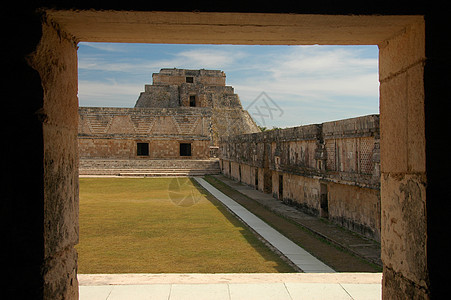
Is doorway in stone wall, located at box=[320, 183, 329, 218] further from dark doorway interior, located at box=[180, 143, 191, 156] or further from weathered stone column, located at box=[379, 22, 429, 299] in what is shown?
dark doorway interior, located at box=[180, 143, 191, 156]

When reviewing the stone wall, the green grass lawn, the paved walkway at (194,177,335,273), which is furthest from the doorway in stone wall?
the green grass lawn

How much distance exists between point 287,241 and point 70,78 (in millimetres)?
5728

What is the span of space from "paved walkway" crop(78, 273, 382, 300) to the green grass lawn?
1.47 meters

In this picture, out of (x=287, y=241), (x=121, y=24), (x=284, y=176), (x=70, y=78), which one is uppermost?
(x=121, y=24)

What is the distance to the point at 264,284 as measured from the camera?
3.82m

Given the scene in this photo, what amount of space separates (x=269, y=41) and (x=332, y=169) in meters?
6.32

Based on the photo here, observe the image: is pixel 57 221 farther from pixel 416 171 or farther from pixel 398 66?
pixel 398 66

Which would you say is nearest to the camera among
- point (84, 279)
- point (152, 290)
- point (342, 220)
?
point (152, 290)

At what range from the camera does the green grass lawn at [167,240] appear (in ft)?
18.8

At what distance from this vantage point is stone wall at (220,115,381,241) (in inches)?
276

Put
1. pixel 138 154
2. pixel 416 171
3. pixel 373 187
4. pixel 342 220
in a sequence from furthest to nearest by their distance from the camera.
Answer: pixel 138 154 < pixel 342 220 < pixel 373 187 < pixel 416 171

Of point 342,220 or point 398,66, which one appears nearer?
point 398,66

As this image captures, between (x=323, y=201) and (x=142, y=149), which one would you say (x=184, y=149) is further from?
(x=323, y=201)

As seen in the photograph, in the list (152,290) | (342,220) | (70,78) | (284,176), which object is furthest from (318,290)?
(284,176)
